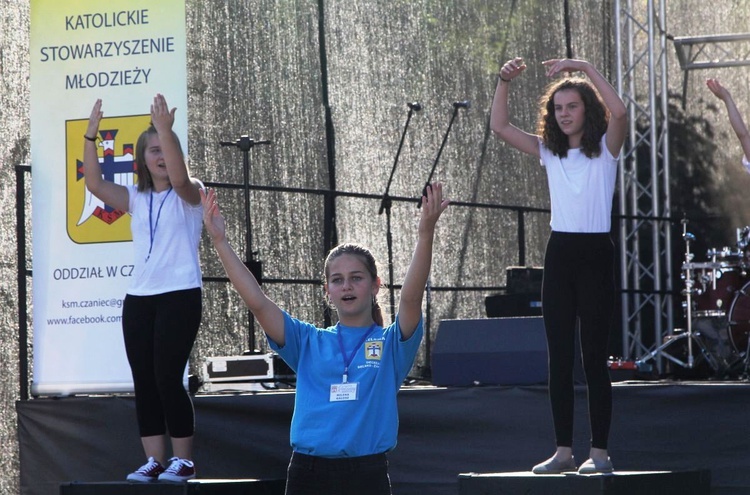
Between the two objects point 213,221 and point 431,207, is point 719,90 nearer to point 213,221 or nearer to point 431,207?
point 431,207

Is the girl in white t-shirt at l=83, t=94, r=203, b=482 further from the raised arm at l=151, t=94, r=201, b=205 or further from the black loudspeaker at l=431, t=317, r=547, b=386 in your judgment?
the black loudspeaker at l=431, t=317, r=547, b=386

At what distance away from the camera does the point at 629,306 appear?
912cm

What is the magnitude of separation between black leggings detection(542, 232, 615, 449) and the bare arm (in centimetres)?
39

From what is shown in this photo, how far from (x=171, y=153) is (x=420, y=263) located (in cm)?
126

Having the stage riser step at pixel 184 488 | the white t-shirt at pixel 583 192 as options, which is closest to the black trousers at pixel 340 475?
the stage riser step at pixel 184 488

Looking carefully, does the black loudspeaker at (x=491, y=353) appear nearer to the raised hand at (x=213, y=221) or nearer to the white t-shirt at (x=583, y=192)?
the white t-shirt at (x=583, y=192)

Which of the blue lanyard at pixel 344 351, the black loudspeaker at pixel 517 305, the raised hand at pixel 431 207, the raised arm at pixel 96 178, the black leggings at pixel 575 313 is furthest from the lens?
Result: the black loudspeaker at pixel 517 305

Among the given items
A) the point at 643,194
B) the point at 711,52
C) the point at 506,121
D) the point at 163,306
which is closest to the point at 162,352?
the point at 163,306

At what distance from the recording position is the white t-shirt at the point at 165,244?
4.23m

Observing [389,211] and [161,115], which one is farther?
[389,211]

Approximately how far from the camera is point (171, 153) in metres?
4.02

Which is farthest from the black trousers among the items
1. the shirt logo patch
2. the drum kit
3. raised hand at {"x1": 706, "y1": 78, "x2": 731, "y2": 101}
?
the drum kit

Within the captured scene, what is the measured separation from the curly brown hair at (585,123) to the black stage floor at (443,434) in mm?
1263

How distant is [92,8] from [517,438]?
2915 mm
